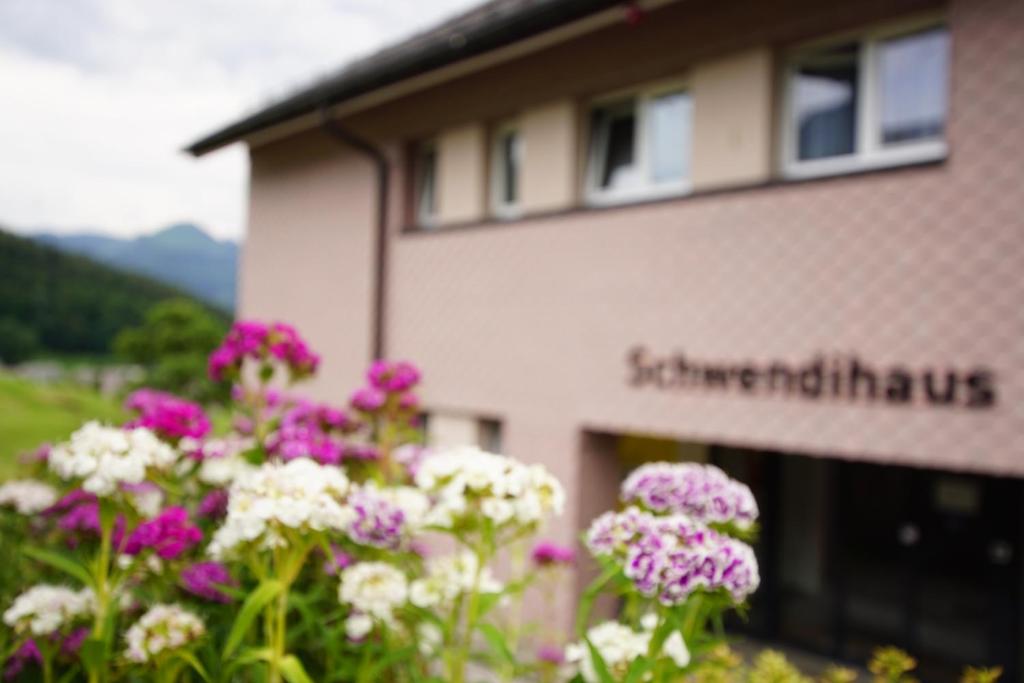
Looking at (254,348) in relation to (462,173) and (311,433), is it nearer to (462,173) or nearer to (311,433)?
(311,433)

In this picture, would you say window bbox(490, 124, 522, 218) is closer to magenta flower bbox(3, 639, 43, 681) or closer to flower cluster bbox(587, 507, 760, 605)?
magenta flower bbox(3, 639, 43, 681)

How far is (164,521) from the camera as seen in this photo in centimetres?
207

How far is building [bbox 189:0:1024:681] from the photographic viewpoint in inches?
209

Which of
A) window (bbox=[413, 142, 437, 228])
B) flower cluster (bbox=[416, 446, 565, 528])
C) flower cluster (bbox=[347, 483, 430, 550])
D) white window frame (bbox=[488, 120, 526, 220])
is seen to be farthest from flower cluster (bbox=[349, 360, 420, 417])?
window (bbox=[413, 142, 437, 228])

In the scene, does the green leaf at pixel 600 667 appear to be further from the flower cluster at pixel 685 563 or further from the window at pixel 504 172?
the window at pixel 504 172

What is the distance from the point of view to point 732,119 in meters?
6.48

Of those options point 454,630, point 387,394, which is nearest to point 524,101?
point 387,394

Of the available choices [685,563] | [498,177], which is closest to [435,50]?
[498,177]

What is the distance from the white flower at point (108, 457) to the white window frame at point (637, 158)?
5505 millimetres

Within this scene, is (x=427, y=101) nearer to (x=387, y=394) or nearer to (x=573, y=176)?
(x=573, y=176)

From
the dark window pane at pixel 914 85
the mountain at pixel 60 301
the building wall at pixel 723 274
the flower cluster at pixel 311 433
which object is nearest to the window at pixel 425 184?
the building wall at pixel 723 274

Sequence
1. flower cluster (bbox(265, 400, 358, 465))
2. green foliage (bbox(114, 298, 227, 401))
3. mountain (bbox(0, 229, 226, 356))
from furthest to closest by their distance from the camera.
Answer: mountain (bbox(0, 229, 226, 356)) → green foliage (bbox(114, 298, 227, 401)) → flower cluster (bbox(265, 400, 358, 465))

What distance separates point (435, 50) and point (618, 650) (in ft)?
22.4

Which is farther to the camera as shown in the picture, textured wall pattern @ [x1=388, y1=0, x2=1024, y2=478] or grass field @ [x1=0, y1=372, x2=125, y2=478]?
grass field @ [x1=0, y1=372, x2=125, y2=478]
